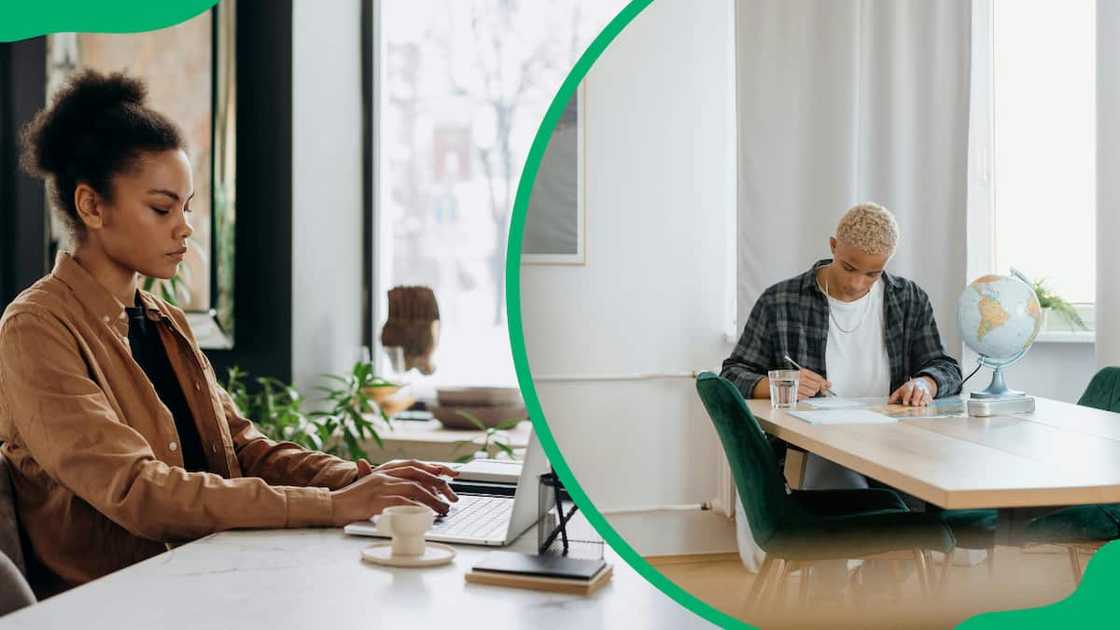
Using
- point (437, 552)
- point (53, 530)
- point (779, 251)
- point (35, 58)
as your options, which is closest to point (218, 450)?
point (53, 530)

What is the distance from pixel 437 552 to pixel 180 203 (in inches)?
32.6

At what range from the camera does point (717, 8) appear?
1.78 feet

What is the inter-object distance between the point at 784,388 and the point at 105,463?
0.92 metres

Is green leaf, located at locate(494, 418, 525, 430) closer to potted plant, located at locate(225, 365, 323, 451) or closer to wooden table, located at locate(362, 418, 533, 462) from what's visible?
wooden table, located at locate(362, 418, 533, 462)

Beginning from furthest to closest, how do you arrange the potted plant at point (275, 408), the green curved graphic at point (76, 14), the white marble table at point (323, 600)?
the potted plant at point (275, 408), the green curved graphic at point (76, 14), the white marble table at point (323, 600)

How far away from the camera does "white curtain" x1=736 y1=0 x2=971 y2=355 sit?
20.6 inches

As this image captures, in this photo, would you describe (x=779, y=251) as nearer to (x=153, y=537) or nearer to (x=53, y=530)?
(x=153, y=537)

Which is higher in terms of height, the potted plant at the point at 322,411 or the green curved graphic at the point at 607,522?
the green curved graphic at the point at 607,522

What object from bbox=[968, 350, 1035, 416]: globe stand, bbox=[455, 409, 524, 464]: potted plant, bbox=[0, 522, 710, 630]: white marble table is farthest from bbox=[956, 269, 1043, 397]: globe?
bbox=[455, 409, 524, 464]: potted plant

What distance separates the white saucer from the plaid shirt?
489 millimetres

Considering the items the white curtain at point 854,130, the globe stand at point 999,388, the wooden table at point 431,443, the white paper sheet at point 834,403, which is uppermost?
the white curtain at point 854,130

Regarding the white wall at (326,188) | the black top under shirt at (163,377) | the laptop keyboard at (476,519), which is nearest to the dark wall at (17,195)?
the white wall at (326,188)

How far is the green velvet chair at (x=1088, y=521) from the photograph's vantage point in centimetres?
49

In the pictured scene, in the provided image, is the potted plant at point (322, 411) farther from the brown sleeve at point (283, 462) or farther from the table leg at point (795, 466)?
the table leg at point (795, 466)
